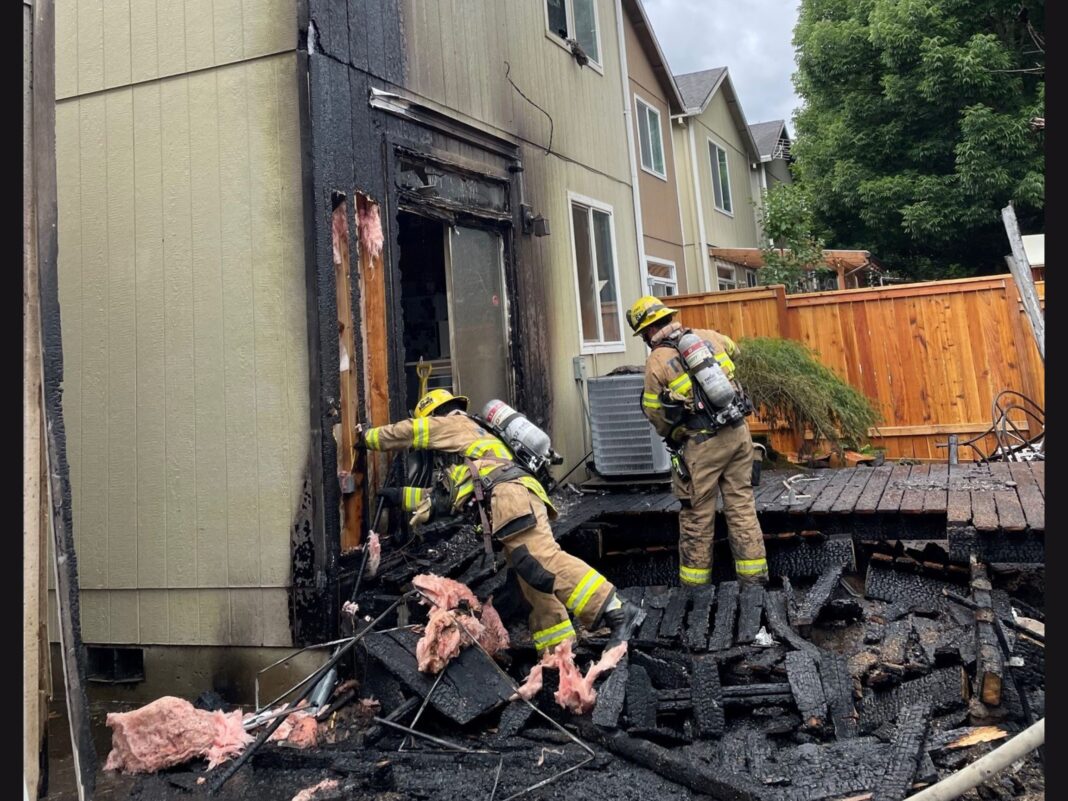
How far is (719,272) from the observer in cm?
1878

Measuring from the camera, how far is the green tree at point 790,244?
16391 millimetres

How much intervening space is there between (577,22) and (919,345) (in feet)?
19.3

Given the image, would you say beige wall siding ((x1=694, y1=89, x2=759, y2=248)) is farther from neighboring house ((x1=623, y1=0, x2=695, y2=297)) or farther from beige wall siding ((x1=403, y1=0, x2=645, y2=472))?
beige wall siding ((x1=403, y1=0, x2=645, y2=472))

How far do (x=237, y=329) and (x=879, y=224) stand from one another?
684 inches

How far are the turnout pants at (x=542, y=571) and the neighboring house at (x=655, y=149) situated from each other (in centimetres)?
925

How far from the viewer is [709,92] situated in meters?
17.7

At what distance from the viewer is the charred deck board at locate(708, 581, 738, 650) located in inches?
189

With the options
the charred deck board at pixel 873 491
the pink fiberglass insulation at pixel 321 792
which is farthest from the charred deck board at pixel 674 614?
the pink fiberglass insulation at pixel 321 792

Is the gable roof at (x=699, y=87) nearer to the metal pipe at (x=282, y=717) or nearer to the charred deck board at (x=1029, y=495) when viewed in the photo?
the charred deck board at (x=1029, y=495)

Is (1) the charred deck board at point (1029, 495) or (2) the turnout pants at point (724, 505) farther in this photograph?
(2) the turnout pants at point (724, 505)

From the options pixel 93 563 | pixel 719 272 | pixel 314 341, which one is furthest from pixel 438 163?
pixel 719 272

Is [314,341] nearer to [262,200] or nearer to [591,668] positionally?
[262,200]

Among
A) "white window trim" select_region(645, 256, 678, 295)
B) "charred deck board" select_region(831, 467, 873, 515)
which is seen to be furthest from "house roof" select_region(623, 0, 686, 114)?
"charred deck board" select_region(831, 467, 873, 515)

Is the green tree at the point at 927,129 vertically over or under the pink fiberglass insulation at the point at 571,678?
over
